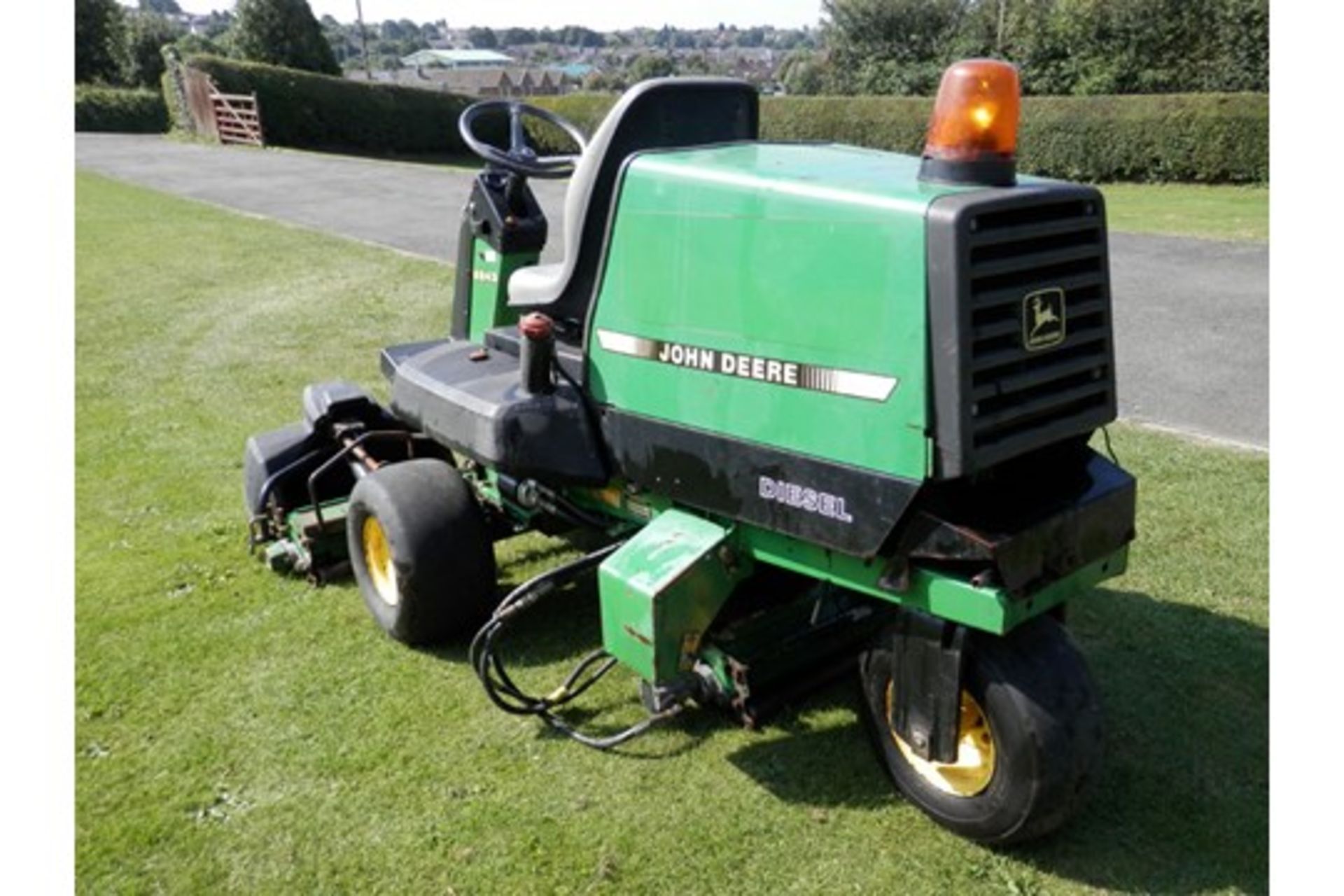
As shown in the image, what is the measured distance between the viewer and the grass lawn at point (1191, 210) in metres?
13.9

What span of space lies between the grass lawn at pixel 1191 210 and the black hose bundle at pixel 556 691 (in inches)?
457

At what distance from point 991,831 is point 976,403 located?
1126 millimetres

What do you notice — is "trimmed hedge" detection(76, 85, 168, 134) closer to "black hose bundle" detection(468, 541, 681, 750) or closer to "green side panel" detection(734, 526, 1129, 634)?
"black hose bundle" detection(468, 541, 681, 750)

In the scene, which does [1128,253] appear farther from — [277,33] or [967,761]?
[277,33]

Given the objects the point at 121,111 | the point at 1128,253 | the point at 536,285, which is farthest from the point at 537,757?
the point at 121,111

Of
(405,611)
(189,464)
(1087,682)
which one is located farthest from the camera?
(189,464)

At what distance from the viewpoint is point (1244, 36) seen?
77.5 ft

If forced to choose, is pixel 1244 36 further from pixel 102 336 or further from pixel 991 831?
pixel 991 831

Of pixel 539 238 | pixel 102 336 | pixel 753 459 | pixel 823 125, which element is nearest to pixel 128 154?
pixel 823 125

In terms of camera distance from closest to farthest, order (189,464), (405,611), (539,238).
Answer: (405,611) → (539,238) → (189,464)

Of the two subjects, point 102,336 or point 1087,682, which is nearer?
point 1087,682

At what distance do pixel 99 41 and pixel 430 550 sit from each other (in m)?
42.6

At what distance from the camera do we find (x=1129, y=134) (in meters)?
21.7

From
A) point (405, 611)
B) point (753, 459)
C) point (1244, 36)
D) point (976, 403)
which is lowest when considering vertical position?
point (405, 611)
